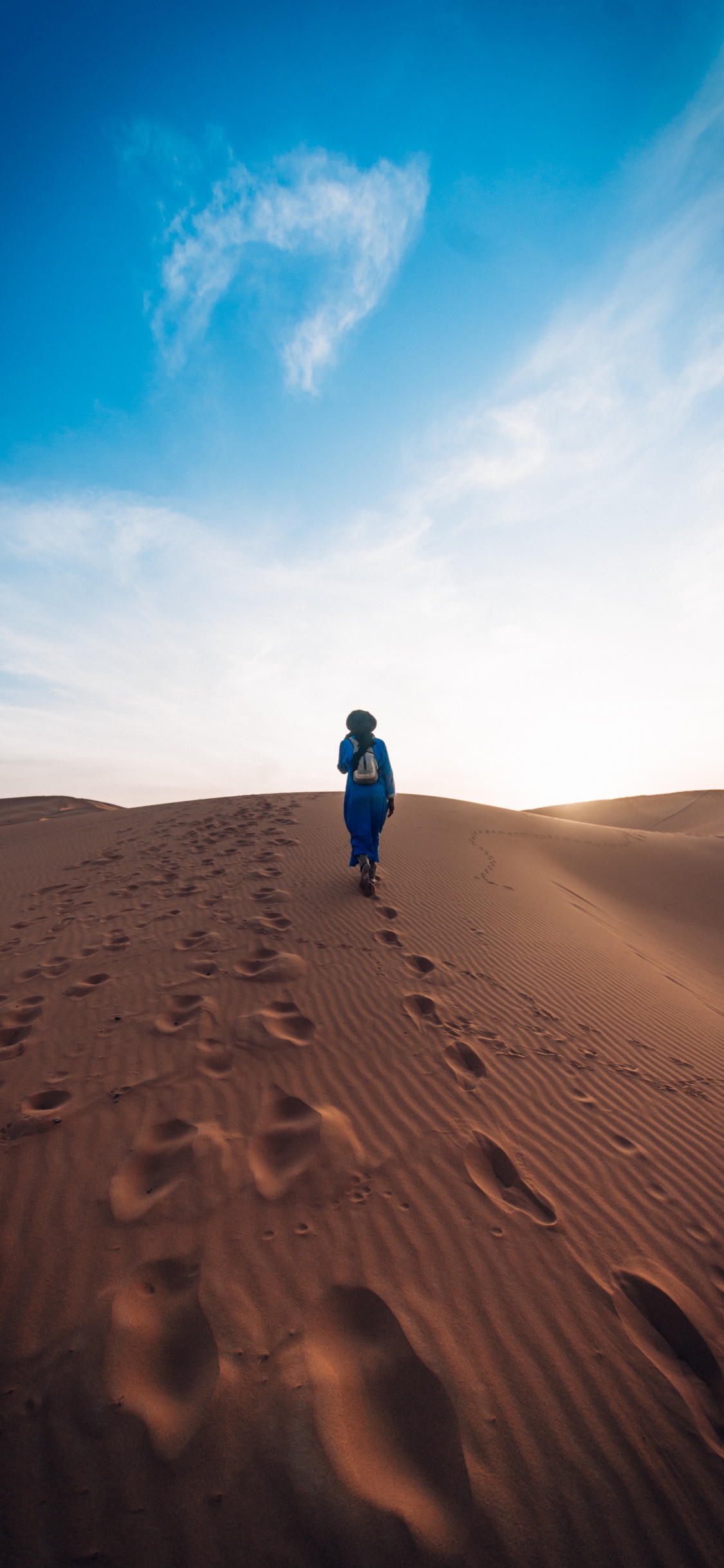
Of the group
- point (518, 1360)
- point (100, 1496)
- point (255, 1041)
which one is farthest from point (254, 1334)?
point (255, 1041)

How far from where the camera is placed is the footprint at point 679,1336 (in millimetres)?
1824

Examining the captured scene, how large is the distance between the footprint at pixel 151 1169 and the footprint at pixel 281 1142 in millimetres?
324

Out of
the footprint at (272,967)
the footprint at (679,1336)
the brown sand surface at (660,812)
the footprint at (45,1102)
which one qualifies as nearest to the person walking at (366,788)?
the footprint at (272,967)

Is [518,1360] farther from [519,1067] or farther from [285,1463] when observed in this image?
[519,1067]

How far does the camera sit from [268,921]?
600 centimetres

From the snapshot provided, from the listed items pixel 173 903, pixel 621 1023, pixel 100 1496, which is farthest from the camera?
pixel 173 903

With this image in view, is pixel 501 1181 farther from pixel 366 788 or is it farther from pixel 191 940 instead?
pixel 366 788

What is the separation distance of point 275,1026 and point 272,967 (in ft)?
3.08

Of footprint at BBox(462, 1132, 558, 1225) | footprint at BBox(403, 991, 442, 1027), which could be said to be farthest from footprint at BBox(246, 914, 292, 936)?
footprint at BBox(462, 1132, 558, 1225)

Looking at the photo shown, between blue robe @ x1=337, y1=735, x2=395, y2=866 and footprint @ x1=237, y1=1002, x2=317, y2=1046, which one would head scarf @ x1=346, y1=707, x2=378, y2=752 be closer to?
blue robe @ x1=337, y1=735, x2=395, y2=866

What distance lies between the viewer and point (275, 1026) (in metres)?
3.90

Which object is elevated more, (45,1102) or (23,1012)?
(23,1012)

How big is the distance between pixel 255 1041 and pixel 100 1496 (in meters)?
2.21

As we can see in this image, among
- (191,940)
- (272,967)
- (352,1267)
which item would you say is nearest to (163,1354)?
(352,1267)
